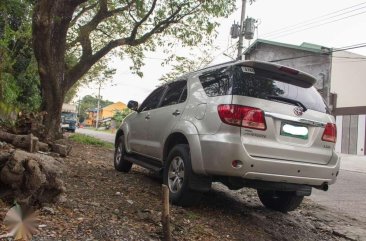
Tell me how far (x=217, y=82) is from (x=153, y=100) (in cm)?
218

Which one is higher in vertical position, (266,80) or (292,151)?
(266,80)

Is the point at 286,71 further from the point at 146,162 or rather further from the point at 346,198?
the point at 346,198

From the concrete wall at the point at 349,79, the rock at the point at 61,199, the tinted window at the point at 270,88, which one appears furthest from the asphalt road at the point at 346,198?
the concrete wall at the point at 349,79

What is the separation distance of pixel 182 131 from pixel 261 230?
5.31 feet

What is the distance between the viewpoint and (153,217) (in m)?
4.72

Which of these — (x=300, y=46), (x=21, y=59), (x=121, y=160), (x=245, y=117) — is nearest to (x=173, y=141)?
(x=245, y=117)

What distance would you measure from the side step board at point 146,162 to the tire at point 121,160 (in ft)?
0.83

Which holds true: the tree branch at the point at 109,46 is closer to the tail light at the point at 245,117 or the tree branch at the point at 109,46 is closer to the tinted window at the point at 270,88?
the tinted window at the point at 270,88

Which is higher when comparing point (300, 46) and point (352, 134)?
point (300, 46)

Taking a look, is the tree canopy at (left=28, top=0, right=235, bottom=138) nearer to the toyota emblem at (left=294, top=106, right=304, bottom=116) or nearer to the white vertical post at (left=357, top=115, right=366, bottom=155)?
the toyota emblem at (left=294, top=106, right=304, bottom=116)

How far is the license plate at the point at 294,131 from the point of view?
490cm

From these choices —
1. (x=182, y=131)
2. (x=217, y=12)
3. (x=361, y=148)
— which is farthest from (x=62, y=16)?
(x=361, y=148)

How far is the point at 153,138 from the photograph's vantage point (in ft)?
21.6

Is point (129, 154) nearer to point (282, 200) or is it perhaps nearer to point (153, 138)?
point (153, 138)
